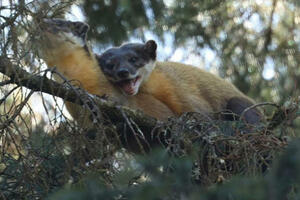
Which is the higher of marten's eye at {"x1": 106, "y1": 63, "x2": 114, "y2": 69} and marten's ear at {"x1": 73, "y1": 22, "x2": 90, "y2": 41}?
marten's ear at {"x1": 73, "y1": 22, "x2": 90, "y2": 41}

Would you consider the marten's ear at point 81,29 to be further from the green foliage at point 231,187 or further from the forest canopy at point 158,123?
the green foliage at point 231,187

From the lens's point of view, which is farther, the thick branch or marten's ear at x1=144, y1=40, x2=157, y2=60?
marten's ear at x1=144, y1=40, x2=157, y2=60

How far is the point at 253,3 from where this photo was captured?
9070 mm

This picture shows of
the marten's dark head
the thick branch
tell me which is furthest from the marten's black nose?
the thick branch

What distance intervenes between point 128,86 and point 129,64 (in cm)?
63

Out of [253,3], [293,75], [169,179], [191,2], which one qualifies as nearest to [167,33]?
[191,2]

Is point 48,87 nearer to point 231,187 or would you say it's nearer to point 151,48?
point 231,187

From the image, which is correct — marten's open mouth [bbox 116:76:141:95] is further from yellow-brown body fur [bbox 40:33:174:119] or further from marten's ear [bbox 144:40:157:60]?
marten's ear [bbox 144:40:157:60]

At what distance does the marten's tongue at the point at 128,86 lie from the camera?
659 centimetres

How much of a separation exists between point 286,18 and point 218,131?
4966 millimetres

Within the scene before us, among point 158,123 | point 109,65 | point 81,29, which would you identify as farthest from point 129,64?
point 158,123

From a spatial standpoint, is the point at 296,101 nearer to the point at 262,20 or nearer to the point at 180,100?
the point at 180,100

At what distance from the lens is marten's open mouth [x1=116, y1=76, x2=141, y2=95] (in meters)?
6.59

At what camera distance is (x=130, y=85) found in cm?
666
